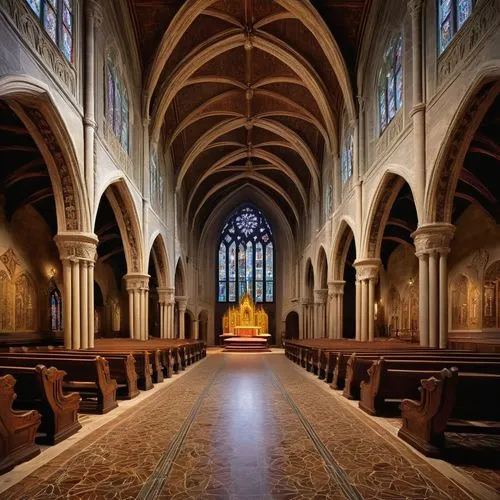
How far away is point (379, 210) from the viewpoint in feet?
54.4

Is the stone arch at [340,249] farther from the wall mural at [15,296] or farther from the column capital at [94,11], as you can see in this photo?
the wall mural at [15,296]

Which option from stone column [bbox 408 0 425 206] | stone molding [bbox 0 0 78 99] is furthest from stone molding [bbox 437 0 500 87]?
stone molding [bbox 0 0 78 99]

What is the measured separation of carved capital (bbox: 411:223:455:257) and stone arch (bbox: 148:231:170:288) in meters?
15.8

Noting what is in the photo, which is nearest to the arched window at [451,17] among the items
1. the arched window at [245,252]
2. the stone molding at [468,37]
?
the stone molding at [468,37]

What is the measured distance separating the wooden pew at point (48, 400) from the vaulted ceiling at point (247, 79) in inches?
625

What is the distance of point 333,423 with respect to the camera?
7109 mm

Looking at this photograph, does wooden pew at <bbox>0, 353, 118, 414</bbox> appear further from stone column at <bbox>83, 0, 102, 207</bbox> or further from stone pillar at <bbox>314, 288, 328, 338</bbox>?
stone pillar at <bbox>314, 288, 328, 338</bbox>

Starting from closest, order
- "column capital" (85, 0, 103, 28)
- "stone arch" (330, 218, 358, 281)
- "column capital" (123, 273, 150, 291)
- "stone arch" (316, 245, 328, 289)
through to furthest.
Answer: "column capital" (85, 0, 103, 28) → "column capital" (123, 273, 150, 291) → "stone arch" (330, 218, 358, 281) → "stone arch" (316, 245, 328, 289)

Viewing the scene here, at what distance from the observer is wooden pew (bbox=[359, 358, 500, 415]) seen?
6582mm

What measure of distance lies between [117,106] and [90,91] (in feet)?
12.7

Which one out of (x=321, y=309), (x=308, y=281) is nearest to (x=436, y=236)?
(x=321, y=309)

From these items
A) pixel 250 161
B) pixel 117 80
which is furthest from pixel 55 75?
pixel 250 161

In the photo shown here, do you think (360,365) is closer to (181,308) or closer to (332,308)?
(332,308)

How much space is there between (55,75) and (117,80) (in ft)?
21.1
